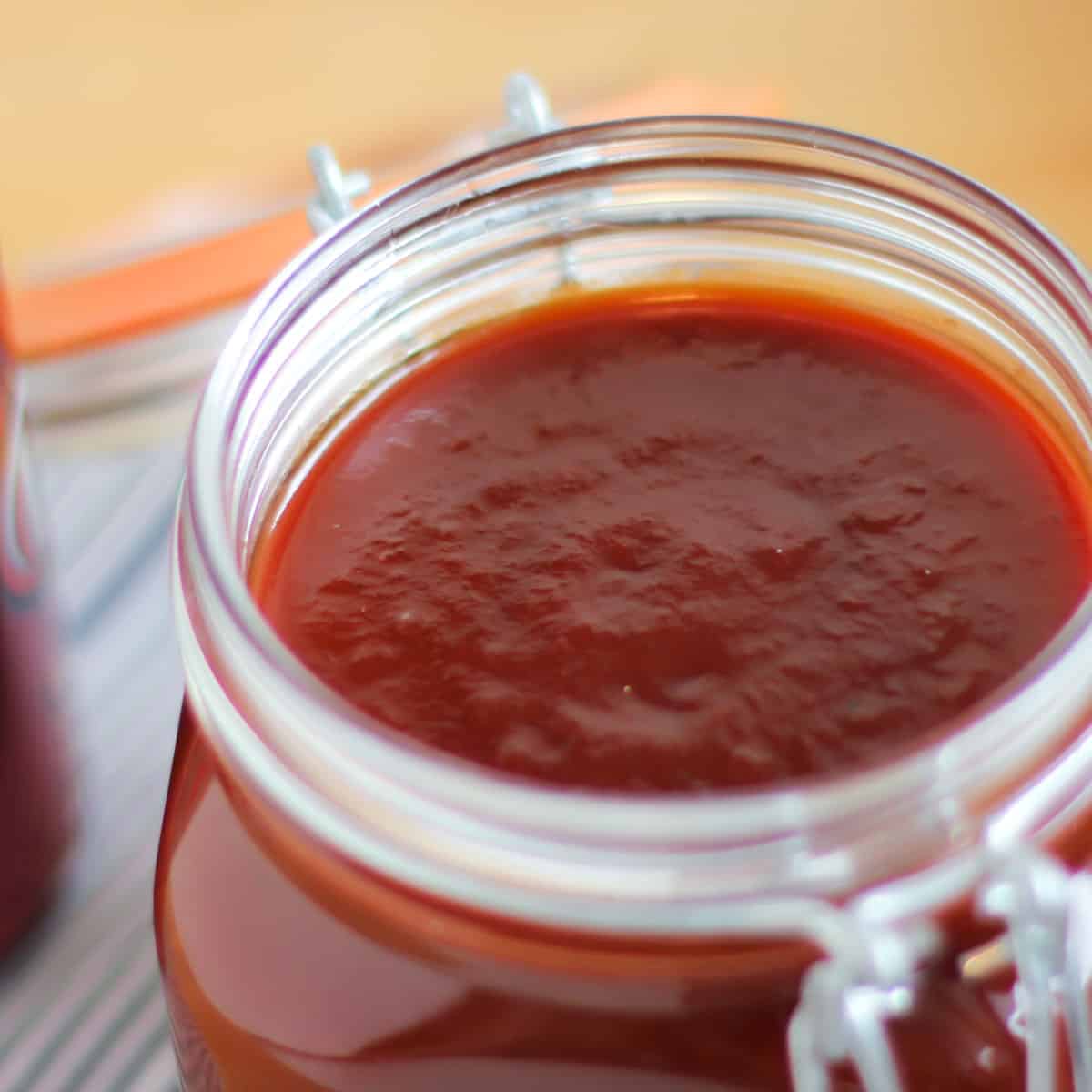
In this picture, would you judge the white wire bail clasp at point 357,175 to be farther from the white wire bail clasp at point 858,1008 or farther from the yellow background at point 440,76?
the yellow background at point 440,76

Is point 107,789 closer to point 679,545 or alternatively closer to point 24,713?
point 24,713

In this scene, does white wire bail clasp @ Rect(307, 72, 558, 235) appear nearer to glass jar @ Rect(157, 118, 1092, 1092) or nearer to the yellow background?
glass jar @ Rect(157, 118, 1092, 1092)

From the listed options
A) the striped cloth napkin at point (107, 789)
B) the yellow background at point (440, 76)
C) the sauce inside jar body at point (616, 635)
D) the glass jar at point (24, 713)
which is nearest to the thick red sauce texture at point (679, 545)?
the sauce inside jar body at point (616, 635)

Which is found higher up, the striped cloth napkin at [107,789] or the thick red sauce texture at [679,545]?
the thick red sauce texture at [679,545]

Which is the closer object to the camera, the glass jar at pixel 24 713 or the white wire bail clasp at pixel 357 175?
the white wire bail clasp at pixel 357 175

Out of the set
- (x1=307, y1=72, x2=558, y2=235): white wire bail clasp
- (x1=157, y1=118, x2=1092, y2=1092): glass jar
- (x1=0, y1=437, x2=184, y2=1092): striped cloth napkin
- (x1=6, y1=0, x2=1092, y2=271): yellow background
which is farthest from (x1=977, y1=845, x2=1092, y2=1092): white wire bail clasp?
(x1=6, y1=0, x2=1092, y2=271): yellow background

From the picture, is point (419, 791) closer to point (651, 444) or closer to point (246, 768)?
point (246, 768)

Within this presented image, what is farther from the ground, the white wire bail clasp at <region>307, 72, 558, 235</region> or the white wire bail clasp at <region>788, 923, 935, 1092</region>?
the white wire bail clasp at <region>307, 72, 558, 235</region>
